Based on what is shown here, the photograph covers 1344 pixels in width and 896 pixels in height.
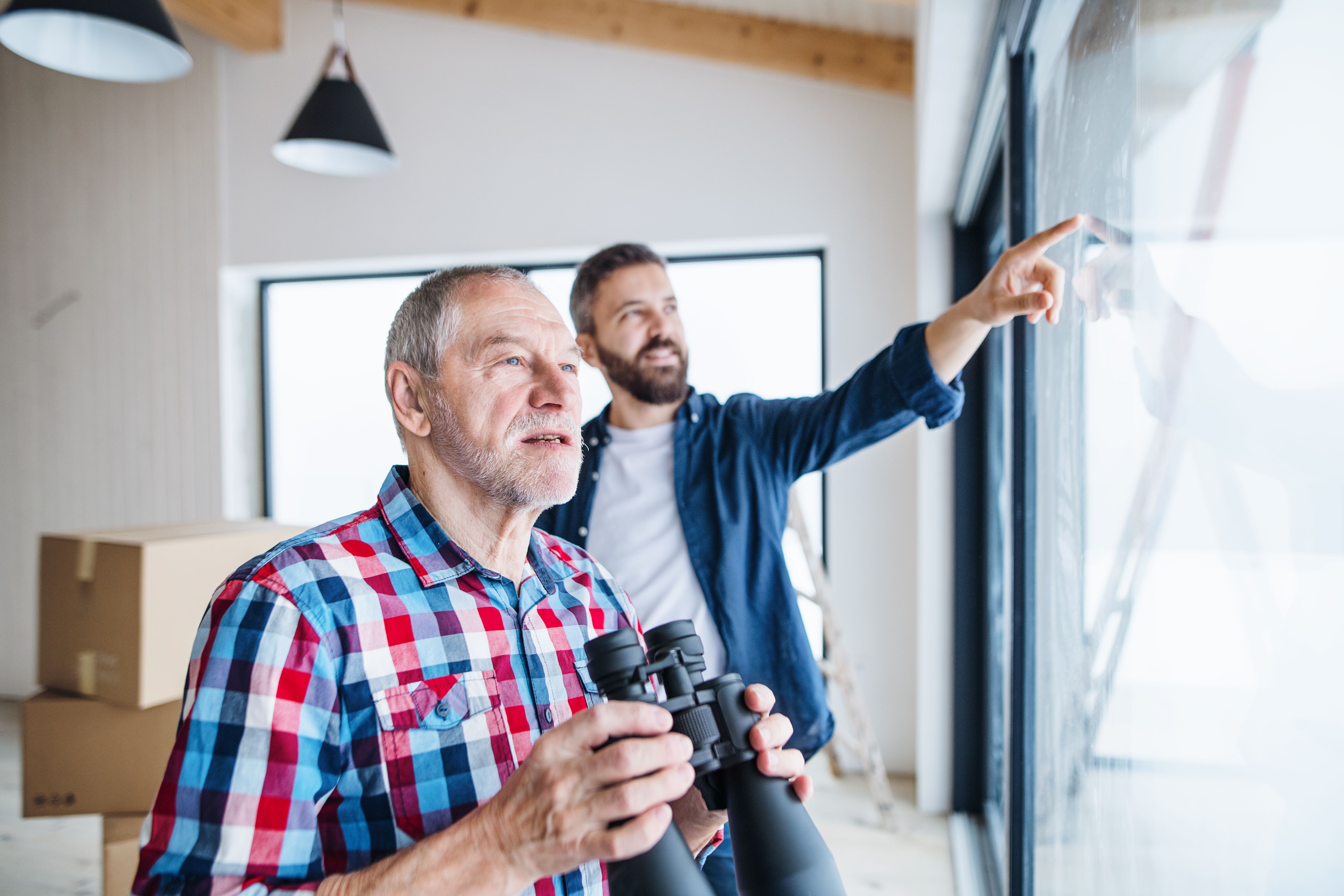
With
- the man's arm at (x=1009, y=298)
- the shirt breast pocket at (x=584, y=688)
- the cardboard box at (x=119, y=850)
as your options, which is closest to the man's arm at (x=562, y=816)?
the shirt breast pocket at (x=584, y=688)

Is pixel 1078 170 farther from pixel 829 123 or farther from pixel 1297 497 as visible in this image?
pixel 829 123

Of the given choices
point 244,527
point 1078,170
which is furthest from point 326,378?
point 1078,170

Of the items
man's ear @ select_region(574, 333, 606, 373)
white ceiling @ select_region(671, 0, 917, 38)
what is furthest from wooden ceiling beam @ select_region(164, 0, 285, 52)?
man's ear @ select_region(574, 333, 606, 373)

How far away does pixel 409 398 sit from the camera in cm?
100

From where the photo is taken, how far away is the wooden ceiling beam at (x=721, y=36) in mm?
3016

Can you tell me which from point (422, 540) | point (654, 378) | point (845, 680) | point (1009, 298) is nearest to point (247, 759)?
point (422, 540)

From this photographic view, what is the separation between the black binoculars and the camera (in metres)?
0.61

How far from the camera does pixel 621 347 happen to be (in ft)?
5.49

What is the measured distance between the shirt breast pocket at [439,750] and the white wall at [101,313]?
3.55m

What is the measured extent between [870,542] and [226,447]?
9.60 ft

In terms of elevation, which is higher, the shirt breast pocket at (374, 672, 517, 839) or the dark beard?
the dark beard

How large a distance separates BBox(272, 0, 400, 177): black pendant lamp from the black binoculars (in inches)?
93.4

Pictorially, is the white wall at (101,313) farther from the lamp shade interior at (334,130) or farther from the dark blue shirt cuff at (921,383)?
the dark blue shirt cuff at (921,383)

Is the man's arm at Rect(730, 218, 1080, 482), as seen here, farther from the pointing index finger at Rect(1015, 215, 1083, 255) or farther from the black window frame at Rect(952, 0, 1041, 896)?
the black window frame at Rect(952, 0, 1041, 896)
